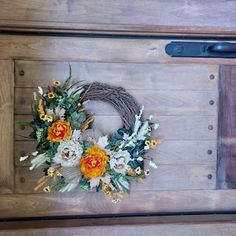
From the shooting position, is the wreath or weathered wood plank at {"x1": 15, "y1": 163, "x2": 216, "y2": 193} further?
weathered wood plank at {"x1": 15, "y1": 163, "x2": 216, "y2": 193}

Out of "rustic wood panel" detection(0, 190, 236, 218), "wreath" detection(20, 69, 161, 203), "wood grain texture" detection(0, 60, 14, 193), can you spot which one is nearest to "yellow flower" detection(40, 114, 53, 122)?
"wreath" detection(20, 69, 161, 203)

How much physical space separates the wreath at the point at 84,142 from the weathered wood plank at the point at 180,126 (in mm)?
26

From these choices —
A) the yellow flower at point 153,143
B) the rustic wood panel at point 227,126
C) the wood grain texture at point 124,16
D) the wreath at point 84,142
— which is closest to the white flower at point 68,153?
the wreath at point 84,142

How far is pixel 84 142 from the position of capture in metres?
1.22

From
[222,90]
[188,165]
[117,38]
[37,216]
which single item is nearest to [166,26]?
[117,38]

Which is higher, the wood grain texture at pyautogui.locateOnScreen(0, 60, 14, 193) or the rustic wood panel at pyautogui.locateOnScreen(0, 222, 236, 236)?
the wood grain texture at pyautogui.locateOnScreen(0, 60, 14, 193)

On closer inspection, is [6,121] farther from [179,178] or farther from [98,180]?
[179,178]

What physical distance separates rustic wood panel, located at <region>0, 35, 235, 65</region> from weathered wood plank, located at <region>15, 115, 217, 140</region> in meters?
0.17

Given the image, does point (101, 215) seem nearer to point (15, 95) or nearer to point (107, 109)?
point (107, 109)

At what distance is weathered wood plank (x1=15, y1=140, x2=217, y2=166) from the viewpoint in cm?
131

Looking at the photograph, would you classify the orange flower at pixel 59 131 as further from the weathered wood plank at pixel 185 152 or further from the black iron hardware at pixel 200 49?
→ the black iron hardware at pixel 200 49

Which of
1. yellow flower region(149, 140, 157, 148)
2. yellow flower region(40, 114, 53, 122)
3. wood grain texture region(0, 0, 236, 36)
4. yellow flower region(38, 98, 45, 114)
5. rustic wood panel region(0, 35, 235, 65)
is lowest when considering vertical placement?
yellow flower region(149, 140, 157, 148)

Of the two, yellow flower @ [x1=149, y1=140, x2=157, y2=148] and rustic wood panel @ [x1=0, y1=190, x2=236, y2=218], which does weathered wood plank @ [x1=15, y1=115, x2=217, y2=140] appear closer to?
yellow flower @ [x1=149, y1=140, x2=157, y2=148]

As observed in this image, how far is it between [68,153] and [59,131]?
0.07 meters
